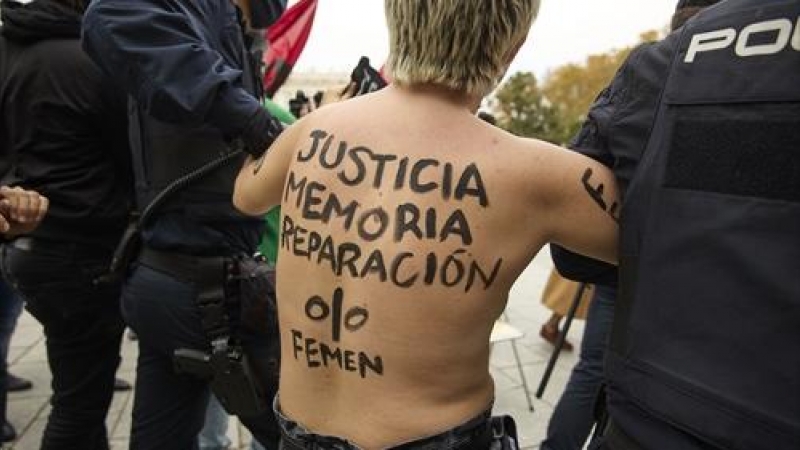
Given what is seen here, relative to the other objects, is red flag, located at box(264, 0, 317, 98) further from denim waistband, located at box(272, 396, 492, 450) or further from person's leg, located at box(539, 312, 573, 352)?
denim waistband, located at box(272, 396, 492, 450)

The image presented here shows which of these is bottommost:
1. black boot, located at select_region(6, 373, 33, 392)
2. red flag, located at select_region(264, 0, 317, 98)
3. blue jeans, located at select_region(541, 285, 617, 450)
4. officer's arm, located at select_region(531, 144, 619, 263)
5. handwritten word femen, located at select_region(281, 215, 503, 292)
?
black boot, located at select_region(6, 373, 33, 392)

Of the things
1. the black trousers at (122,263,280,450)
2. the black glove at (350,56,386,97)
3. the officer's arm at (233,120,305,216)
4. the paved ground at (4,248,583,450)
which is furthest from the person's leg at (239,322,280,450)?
the paved ground at (4,248,583,450)

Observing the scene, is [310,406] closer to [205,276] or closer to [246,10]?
[205,276]

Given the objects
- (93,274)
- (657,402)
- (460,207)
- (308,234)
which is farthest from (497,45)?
(93,274)

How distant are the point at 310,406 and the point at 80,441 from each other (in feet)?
4.73

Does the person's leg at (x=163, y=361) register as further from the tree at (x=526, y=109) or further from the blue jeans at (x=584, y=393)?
the tree at (x=526, y=109)

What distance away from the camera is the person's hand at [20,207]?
1833 mm

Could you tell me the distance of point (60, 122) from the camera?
2.15 metres

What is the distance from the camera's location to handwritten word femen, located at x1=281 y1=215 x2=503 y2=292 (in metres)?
1.23

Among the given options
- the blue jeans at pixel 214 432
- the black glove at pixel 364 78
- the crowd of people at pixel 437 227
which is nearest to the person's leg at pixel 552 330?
the blue jeans at pixel 214 432

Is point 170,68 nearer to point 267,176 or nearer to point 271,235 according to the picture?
point 267,176

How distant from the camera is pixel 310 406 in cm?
137

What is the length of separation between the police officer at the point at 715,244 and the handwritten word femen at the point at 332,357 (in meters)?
0.51

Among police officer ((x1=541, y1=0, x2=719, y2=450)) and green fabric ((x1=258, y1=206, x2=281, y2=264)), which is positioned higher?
police officer ((x1=541, y1=0, x2=719, y2=450))
